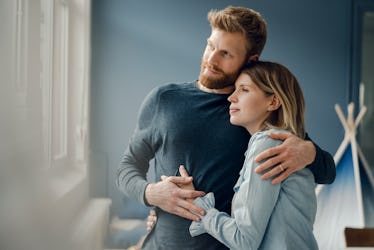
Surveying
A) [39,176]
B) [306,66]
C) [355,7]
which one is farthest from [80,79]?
[355,7]

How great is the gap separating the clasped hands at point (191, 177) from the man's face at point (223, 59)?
13 centimetres

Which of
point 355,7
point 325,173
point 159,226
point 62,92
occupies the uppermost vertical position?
point 355,7

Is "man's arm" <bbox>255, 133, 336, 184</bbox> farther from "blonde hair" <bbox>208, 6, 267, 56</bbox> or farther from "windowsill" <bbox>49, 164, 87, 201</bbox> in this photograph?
"windowsill" <bbox>49, 164, 87, 201</bbox>

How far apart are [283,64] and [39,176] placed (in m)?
0.53

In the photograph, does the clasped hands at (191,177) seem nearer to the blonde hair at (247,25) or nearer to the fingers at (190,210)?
the fingers at (190,210)

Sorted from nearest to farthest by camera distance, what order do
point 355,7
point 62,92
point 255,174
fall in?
point 255,174, point 62,92, point 355,7

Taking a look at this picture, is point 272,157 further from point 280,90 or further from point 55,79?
point 55,79

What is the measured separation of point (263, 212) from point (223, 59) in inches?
11.4

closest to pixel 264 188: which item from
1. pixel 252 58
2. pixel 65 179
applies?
pixel 252 58

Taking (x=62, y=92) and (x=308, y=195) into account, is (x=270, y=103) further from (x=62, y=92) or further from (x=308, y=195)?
(x=62, y=92)

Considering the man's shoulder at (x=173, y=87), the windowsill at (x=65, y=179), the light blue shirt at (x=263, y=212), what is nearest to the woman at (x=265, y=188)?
the light blue shirt at (x=263, y=212)

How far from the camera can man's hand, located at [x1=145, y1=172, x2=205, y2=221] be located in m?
0.91

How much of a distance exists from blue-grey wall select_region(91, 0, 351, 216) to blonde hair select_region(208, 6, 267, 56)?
5.3 inches

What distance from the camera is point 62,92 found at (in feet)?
3.30
